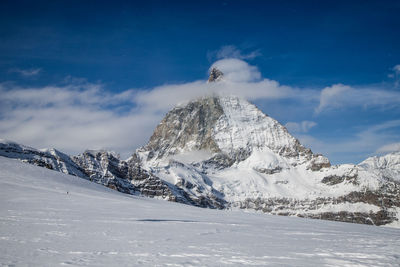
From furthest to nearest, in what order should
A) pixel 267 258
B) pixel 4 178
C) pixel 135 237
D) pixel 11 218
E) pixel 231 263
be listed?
pixel 4 178 < pixel 11 218 < pixel 135 237 < pixel 267 258 < pixel 231 263

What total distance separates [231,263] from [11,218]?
15.1 meters

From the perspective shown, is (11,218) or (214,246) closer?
(214,246)

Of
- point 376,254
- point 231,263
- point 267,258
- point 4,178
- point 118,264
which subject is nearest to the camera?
point 118,264

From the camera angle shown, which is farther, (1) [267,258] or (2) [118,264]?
(1) [267,258]

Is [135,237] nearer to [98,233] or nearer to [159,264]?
[98,233]

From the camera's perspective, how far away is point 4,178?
45469 millimetres

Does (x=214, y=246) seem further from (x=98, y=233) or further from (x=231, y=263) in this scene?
(x=98, y=233)

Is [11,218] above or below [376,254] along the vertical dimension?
below

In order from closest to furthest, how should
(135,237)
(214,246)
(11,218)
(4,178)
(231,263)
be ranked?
(231,263), (214,246), (135,237), (11,218), (4,178)

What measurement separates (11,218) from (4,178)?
30.5 metres

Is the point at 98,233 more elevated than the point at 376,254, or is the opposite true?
the point at 376,254

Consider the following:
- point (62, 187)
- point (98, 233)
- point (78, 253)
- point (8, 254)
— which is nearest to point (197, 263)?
point (78, 253)

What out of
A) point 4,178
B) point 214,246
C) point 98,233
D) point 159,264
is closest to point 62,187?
point 4,178

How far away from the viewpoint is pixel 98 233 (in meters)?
16.7
